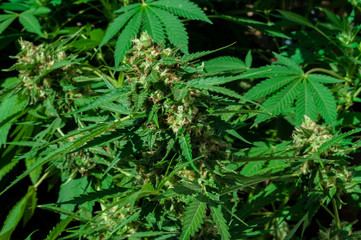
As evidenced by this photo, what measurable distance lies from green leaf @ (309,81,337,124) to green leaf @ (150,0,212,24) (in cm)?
55

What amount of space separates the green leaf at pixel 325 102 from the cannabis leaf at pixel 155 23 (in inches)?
21.1

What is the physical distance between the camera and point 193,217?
89 cm

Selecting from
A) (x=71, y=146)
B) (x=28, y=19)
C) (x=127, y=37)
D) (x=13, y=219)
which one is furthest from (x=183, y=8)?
(x=13, y=219)

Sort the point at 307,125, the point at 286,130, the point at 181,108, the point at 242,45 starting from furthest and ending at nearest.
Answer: the point at 242,45
the point at 286,130
the point at 307,125
the point at 181,108

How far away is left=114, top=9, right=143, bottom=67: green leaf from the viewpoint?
4.50 ft

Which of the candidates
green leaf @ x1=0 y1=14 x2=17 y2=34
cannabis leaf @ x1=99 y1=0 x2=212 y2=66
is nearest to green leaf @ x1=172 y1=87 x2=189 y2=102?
cannabis leaf @ x1=99 y1=0 x2=212 y2=66

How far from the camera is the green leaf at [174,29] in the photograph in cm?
138

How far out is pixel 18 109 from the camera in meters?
1.47

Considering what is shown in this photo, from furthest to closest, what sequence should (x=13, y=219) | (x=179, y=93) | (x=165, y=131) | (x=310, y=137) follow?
(x=13, y=219) → (x=310, y=137) → (x=165, y=131) → (x=179, y=93)

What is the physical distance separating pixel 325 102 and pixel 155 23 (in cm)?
74

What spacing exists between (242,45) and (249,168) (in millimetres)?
1115

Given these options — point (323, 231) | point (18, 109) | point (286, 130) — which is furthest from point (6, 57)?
point (323, 231)

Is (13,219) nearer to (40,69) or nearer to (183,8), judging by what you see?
(40,69)

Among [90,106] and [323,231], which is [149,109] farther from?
[323,231]
